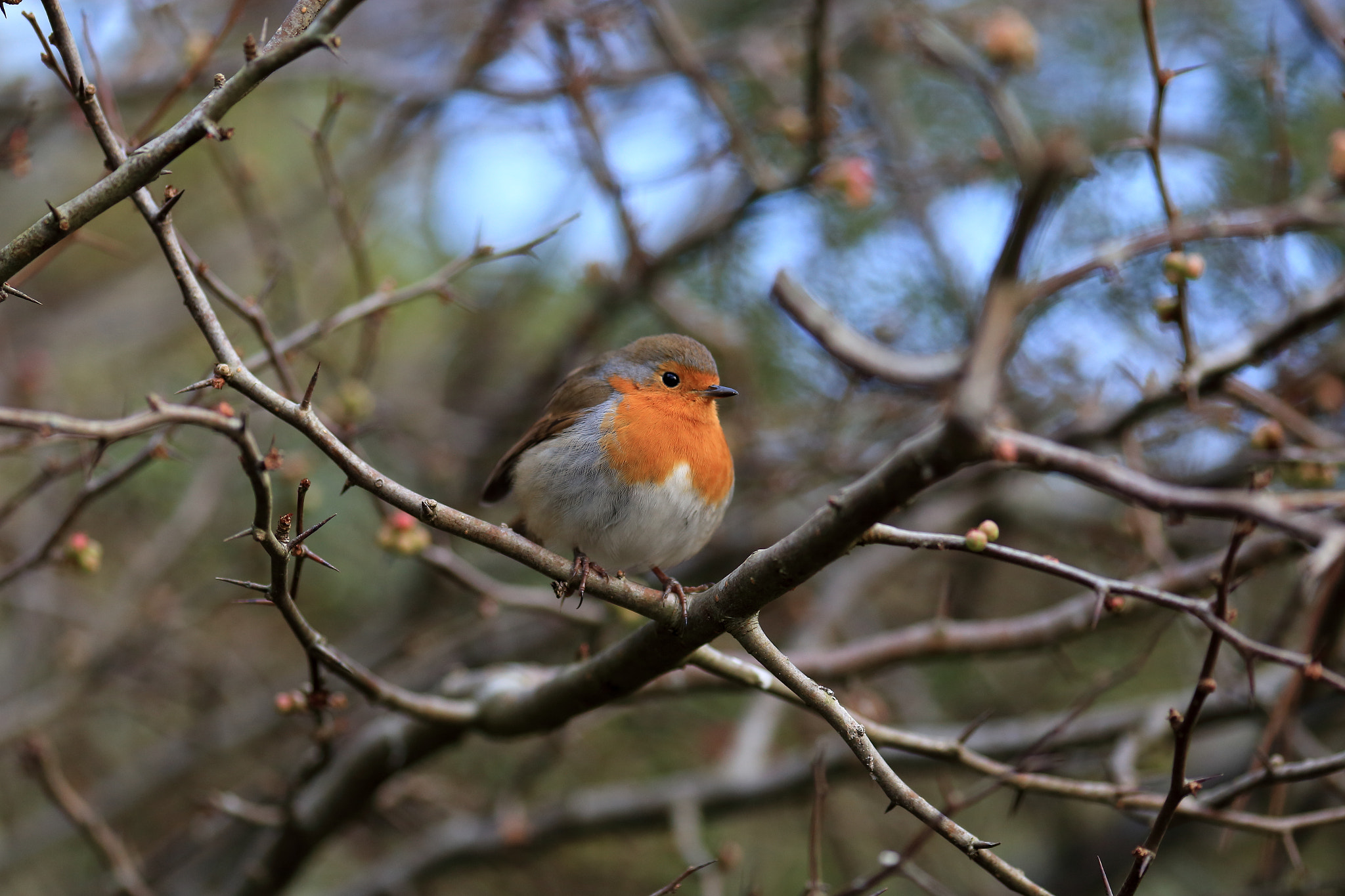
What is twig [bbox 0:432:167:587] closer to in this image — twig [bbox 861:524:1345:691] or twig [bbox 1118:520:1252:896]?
twig [bbox 861:524:1345:691]

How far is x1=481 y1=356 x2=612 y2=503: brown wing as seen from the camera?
3.42 m

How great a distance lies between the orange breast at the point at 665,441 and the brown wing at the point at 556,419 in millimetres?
96

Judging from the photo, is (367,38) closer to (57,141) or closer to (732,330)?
(57,141)

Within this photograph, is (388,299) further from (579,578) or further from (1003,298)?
(1003,298)

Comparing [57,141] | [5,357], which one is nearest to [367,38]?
[57,141]

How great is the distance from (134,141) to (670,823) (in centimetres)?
302

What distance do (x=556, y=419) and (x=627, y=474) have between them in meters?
0.43

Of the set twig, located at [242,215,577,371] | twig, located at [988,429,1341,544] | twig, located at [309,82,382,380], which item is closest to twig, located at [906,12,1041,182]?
twig, located at [242,215,577,371]

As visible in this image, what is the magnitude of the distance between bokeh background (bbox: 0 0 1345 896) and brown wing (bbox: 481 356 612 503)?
0.57 metres

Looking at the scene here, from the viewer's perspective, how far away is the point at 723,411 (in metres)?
5.87

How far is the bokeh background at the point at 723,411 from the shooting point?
4.35 meters

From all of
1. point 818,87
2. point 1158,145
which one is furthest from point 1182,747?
point 818,87

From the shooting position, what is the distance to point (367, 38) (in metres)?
6.40

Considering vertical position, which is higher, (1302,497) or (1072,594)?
(1072,594)
